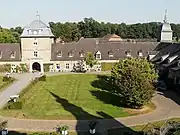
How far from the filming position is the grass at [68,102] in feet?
93.8

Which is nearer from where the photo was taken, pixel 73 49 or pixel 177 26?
pixel 73 49

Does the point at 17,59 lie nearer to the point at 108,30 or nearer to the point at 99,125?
the point at 99,125

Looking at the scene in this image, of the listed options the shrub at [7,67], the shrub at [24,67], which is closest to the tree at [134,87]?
the shrub at [24,67]

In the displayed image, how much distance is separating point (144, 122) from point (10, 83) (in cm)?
2394

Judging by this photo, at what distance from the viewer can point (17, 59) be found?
191ft

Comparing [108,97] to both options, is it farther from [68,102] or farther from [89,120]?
[89,120]

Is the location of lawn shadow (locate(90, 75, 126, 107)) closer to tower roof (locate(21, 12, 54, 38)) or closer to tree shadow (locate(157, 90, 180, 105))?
tree shadow (locate(157, 90, 180, 105))

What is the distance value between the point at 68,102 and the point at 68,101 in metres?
0.53

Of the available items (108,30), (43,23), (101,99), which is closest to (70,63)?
(43,23)

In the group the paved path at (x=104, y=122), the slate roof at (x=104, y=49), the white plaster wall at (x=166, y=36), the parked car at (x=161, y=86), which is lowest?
the paved path at (x=104, y=122)

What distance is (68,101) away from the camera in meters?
34.0

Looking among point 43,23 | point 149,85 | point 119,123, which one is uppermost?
point 43,23

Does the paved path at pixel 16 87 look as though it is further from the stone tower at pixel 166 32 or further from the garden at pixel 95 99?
the stone tower at pixel 166 32

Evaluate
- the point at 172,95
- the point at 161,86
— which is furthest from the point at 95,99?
the point at 161,86
